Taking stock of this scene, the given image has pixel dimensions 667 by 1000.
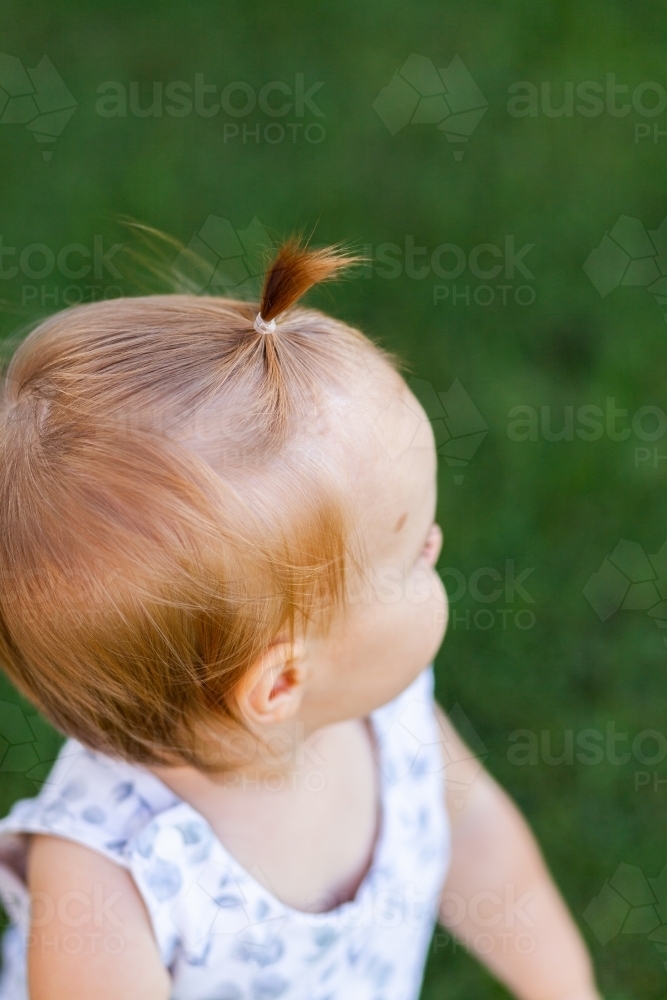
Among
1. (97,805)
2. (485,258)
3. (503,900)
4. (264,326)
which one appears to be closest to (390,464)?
(264,326)

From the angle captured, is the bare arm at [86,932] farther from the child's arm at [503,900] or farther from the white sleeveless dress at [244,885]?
the child's arm at [503,900]

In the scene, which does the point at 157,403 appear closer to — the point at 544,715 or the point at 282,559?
the point at 282,559

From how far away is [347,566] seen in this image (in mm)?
983

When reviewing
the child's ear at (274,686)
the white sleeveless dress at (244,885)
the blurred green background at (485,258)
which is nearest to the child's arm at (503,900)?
the white sleeveless dress at (244,885)

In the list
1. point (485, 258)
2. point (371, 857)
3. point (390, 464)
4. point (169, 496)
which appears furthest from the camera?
point (485, 258)

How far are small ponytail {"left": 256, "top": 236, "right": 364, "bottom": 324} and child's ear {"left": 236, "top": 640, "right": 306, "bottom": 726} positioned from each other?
328mm

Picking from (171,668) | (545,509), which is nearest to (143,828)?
(171,668)

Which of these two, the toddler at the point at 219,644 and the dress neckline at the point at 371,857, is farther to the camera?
the dress neckline at the point at 371,857

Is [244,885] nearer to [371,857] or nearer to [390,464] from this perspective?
[371,857]

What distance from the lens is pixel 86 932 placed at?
1014mm

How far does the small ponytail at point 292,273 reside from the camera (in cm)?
89

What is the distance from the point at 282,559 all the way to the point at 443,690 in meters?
0.99

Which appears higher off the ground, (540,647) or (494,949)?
(540,647)

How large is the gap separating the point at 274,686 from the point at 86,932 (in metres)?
0.31
